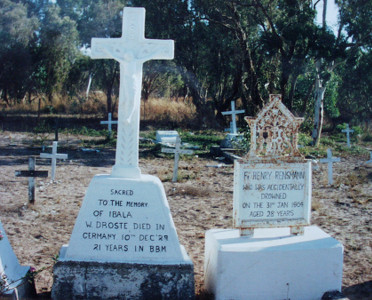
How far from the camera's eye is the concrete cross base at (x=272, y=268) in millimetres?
4324

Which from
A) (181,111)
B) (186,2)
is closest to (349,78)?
(181,111)

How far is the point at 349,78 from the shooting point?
1058 inches

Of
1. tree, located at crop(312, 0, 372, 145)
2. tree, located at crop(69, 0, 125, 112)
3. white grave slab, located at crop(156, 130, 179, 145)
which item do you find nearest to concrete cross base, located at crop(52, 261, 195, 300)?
white grave slab, located at crop(156, 130, 179, 145)

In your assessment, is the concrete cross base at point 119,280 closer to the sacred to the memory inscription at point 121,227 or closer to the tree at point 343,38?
the sacred to the memory inscription at point 121,227

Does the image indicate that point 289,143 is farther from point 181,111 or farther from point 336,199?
point 181,111

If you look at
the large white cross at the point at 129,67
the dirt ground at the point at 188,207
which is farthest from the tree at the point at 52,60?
the large white cross at the point at 129,67

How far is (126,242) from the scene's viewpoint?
4375 millimetres

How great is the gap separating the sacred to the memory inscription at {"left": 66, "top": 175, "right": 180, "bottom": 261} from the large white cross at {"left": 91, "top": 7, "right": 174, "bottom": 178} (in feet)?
0.69

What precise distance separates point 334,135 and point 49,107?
48.7 ft

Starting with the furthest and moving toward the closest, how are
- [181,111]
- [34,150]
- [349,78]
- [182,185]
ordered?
[349,78] < [181,111] < [34,150] < [182,185]

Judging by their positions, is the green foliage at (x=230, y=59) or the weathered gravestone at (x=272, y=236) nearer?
the weathered gravestone at (x=272, y=236)

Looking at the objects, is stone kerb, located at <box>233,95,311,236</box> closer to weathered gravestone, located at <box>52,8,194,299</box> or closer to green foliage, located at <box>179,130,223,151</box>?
weathered gravestone, located at <box>52,8,194,299</box>

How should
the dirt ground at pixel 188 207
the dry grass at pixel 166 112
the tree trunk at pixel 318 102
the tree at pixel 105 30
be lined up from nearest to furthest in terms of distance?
1. the dirt ground at pixel 188 207
2. the tree trunk at pixel 318 102
3. the dry grass at pixel 166 112
4. the tree at pixel 105 30

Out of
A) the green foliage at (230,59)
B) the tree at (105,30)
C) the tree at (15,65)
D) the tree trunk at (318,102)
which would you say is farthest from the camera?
the tree at (15,65)
